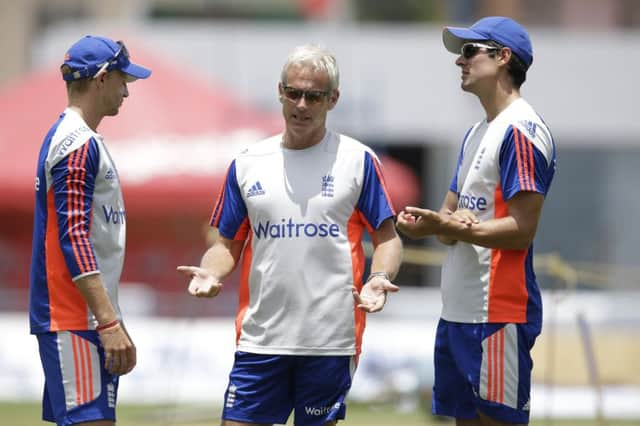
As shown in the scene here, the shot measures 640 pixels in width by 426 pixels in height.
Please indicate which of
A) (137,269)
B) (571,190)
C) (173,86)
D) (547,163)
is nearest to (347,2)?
(571,190)

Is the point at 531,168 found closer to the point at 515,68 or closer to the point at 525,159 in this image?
the point at 525,159

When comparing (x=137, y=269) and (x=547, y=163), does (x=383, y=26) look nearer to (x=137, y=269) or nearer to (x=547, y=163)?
(x=137, y=269)

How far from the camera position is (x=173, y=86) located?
63.1ft

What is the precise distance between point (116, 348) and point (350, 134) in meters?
21.0

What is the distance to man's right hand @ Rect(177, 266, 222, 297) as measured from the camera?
5.47 metres

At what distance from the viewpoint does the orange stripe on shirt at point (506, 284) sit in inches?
220

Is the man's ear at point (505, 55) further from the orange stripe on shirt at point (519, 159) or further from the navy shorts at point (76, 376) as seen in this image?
the navy shorts at point (76, 376)

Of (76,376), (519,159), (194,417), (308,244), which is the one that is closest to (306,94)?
(308,244)

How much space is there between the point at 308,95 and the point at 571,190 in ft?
76.9

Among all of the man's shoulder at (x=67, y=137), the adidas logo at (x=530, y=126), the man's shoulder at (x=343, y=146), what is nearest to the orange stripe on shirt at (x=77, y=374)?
the man's shoulder at (x=67, y=137)

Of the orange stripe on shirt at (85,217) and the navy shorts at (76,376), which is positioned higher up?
the orange stripe on shirt at (85,217)

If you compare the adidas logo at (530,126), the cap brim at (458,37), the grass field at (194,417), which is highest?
the cap brim at (458,37)

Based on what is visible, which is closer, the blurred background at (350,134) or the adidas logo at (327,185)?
the adidas logo at (327,185)

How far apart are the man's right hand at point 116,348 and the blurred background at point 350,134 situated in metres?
6.96
